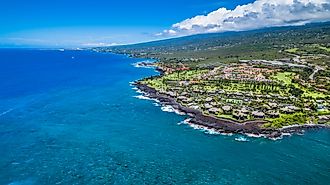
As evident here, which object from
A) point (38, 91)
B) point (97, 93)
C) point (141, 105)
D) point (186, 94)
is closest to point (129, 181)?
point (141, 105)

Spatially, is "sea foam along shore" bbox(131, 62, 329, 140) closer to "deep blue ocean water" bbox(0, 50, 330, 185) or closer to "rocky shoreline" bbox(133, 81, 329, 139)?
"rocky shoreline" bbox(133, 81, 329, 139)

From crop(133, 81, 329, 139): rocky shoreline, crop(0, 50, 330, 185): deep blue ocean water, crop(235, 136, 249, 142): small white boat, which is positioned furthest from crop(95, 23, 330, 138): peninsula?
crop(0, 50, 330, 185): deep blue ocean water

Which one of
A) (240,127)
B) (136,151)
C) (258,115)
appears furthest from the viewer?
(258,115)

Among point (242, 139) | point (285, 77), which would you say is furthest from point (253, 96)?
point (285, 77)

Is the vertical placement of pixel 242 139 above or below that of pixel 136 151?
below

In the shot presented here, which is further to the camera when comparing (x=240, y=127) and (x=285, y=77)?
(x=285, y=77)

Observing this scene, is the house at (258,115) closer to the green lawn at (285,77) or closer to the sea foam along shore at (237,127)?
the sea foam along shore at (237,127)

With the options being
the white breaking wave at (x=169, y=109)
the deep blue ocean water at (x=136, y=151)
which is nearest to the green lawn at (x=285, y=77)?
the white breaking wave at (x=169, y=109)

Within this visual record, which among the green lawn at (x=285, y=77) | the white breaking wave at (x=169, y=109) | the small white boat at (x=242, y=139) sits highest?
the green lawn at (x=285, y=77)

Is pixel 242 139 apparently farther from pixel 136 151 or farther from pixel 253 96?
pixel 253 96
